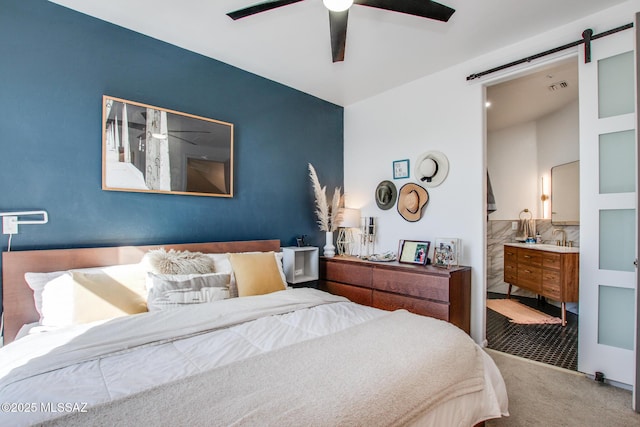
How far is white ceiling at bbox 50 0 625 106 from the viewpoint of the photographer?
2.29 metres

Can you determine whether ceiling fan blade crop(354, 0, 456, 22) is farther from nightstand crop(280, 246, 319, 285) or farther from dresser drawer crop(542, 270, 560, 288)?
dresser drawer crop(542, 270, 560, 288)

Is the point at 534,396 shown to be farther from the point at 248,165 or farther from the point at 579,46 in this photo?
the point at 248,165

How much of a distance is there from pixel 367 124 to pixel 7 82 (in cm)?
327

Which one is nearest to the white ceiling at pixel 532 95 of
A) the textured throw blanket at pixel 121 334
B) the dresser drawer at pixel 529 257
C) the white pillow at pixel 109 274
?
the dresser drawer at pixel 529 257

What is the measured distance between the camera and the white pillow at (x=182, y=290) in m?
1.95

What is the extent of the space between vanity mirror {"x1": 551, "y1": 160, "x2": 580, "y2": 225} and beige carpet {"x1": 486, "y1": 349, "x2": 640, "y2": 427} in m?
2.48

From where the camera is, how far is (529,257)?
4.17 meters

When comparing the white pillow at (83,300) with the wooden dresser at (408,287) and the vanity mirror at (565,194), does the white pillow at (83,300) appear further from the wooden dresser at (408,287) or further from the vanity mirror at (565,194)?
the vanity mirror at (565,194)

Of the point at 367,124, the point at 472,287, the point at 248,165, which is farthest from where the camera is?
the point at 367,124

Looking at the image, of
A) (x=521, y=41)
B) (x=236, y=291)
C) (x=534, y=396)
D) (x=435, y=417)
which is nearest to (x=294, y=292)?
(x=236, y=291)

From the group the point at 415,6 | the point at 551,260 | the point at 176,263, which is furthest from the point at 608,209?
the point at 176,263

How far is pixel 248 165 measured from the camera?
129 inches

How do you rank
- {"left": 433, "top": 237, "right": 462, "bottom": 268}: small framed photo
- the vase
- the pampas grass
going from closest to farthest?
{"left": 433, "top": 237, "right": 462, "bottom": 268}: small framed photo, the pampas grass, the vase

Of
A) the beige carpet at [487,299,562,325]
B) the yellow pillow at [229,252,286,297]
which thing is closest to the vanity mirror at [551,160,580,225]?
the beige carpet at [487,299,562,325]
